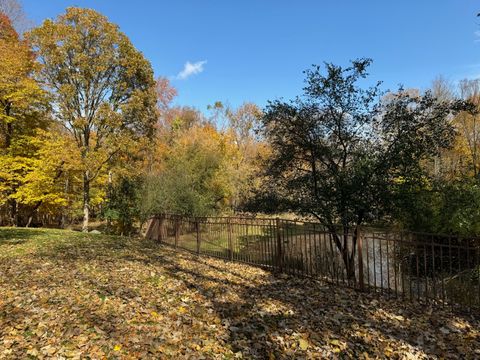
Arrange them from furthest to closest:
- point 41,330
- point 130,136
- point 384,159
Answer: point 130,136, point 384,159, point 41,330

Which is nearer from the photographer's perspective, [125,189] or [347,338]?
[347,338]

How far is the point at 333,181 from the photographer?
26.2 feet

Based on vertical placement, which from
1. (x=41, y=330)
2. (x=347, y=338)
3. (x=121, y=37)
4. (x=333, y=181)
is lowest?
(x=347, y=338)

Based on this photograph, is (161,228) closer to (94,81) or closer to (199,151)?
(94,81)

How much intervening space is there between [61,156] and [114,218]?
4.97 m

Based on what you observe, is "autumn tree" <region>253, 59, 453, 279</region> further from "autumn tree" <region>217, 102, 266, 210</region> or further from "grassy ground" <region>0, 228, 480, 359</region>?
"autumn tree" <region>217, 102, 266, 210</region>

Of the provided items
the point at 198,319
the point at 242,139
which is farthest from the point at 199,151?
the point at 198,319

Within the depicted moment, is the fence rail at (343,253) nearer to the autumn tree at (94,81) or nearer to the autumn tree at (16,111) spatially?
the autumn tree at (94,81)

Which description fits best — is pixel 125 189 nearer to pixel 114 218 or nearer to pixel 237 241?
pixel 114 218

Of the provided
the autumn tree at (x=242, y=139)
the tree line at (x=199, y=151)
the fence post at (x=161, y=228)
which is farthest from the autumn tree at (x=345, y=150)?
the autumn tree at (x=242, y=139)

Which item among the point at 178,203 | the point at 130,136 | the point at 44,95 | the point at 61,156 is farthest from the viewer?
the point at 178,203

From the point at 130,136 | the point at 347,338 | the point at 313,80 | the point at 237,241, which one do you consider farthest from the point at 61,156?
the point at 347,338

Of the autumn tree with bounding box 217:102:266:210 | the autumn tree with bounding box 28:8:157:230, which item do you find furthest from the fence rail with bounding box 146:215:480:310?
the autumn tree with bounding box 217:102:266:210

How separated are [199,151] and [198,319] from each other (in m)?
18.8
